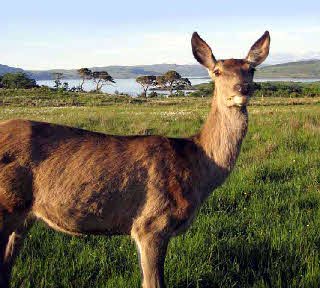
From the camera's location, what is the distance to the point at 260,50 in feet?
14.2

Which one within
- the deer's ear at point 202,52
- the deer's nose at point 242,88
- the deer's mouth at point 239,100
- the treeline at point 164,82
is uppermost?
the deer's ear at point 202,52

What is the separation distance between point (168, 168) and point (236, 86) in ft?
3.41

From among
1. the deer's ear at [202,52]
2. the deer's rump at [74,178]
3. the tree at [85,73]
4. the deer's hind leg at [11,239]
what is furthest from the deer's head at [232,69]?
the tree at [85,73]

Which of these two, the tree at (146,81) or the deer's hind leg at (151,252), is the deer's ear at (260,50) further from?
the tree at (146,81)

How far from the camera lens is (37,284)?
381 cm

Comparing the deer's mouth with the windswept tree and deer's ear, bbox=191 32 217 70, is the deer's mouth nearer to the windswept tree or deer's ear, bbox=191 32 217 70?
deer's ear, bbox=191 32 217 70

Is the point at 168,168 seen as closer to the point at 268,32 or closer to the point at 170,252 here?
the point at 170,252

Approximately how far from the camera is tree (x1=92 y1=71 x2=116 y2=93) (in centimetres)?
8444

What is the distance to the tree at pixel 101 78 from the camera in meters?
84.4

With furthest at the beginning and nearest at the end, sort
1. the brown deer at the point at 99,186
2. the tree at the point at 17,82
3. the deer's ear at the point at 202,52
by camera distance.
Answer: the tree at the point at 17,82 < the deer's ear at the point at 202,52 < the brown deer at the point at 99,186

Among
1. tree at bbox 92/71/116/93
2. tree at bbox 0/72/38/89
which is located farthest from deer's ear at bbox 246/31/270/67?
tree at bbox 92/71/116/93

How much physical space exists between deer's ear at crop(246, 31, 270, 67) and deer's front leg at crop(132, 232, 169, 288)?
7.29 feet

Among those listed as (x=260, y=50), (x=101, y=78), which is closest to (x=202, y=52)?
(x=260, y=50)

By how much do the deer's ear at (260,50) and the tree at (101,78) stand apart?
8187cm
